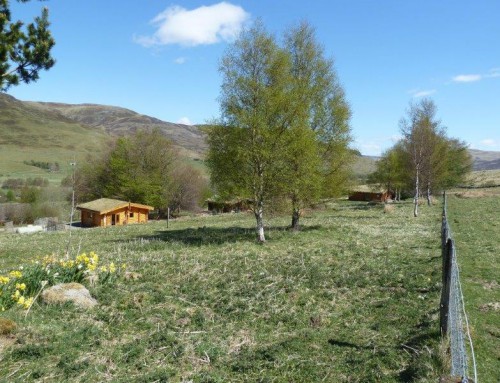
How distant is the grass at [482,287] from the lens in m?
8.71

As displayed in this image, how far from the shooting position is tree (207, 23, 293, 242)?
25.6 m

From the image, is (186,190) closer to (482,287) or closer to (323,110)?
(323,110)

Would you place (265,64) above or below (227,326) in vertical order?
above

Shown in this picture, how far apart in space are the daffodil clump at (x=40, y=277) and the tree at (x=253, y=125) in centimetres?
1222

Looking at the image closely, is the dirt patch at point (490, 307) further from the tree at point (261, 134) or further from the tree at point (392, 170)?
the tree at point (392, 170)

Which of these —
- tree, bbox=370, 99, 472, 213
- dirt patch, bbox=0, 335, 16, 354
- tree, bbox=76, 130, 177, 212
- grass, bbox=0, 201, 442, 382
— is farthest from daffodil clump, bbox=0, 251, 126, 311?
tree, bbox=76, 130, 177, 212

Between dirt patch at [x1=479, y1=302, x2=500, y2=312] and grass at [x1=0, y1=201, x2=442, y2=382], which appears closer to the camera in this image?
grass at [x1=0, y1=201, x2=442, y2=382]

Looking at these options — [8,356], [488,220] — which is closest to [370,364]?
[8,356]

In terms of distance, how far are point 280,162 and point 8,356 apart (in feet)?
63.9

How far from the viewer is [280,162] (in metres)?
26.0

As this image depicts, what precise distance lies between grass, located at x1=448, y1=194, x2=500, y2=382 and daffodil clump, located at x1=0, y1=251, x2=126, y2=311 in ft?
37.3

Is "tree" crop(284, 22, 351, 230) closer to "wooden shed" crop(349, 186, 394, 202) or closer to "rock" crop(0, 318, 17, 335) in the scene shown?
"rock" crop(0, 318, 17, 335)

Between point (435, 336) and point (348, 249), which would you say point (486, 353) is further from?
point (348, 249)

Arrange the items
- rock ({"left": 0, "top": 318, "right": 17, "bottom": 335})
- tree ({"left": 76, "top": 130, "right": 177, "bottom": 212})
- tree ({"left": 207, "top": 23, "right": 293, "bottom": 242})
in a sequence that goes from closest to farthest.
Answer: rock ({"left": 0, "top": 318, "right": 17, "bottom": 335}) → tree ({"left": 207, "top": 23, "right": 293, "bottom": 242}) → tree ({"left": 76, "top": 130, "right": 177, "bottom": 212})
